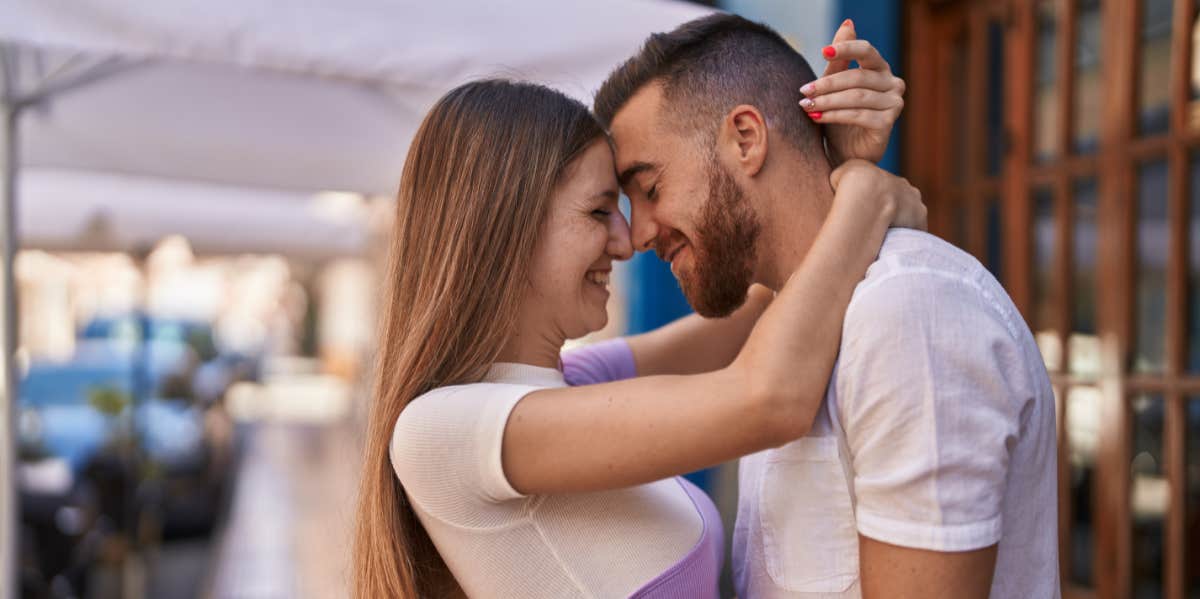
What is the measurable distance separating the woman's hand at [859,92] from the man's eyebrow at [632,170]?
11.2 inches

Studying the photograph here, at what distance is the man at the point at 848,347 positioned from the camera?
109cm

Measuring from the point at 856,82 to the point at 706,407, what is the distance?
21.7 inches

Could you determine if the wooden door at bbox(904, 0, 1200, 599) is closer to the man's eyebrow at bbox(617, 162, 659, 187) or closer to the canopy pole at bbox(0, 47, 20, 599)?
the man's eyebrow at bbox(617, 162, 659, 187)

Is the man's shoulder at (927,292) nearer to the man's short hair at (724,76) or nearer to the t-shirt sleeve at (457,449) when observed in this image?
the man's short hair at (724,76)

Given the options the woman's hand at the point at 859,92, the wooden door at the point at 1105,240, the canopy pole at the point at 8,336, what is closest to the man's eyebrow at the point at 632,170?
the woman's hand at the point at 859,92

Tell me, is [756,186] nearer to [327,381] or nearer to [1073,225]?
[1073,225]

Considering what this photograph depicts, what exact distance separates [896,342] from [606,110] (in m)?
0.73

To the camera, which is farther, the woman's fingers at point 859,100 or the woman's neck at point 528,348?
the woman's neck at point 528,348

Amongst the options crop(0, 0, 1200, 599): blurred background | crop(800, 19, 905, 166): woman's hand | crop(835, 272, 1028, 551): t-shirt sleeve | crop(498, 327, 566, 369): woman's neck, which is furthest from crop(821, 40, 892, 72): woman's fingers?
crop(0, 0, 1200, 599): blurred background

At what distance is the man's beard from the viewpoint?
4.87 feet

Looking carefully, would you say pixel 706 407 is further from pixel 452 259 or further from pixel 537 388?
pixel 452 259

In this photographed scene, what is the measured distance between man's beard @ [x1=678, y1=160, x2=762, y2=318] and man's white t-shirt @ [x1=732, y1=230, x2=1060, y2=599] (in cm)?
27

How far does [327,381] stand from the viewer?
21750mm

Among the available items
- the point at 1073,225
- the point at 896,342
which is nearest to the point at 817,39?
the point at 1073,225
